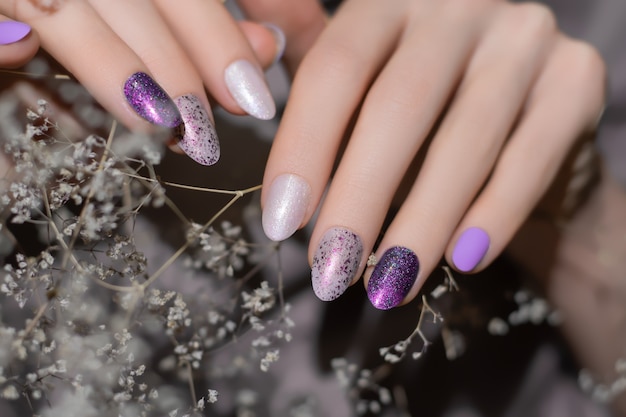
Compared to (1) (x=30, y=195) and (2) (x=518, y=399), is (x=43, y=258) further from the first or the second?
(2) (x=518, y=399)

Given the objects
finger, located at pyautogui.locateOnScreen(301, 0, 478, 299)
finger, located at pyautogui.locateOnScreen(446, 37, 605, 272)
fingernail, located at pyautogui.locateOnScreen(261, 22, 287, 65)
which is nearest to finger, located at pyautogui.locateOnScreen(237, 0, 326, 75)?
fingernail, located at pyautogui.locateOnScreen(261, 22, 287, 65)

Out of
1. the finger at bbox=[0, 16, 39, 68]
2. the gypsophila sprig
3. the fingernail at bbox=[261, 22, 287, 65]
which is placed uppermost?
the finger at bbox=[0, 16, 39, 68]

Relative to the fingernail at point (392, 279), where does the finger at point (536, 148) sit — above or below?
above

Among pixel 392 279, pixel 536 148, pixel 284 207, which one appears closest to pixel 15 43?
pixel 284 207

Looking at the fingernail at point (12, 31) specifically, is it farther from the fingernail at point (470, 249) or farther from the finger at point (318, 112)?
the fingernail at point (470, 249)

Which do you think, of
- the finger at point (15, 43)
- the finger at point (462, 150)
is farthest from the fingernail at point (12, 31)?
the finger at point (462, 150)

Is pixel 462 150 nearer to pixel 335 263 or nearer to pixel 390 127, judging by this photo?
pixel 390 127

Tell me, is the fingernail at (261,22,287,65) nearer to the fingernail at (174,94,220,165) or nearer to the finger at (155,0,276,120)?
the finger at (155,0,276,120)
